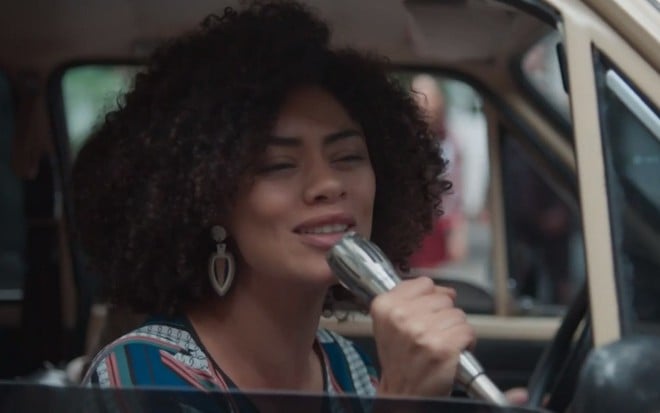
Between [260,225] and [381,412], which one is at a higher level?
[260,225]

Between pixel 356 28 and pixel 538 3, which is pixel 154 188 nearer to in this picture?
pixel 538 3

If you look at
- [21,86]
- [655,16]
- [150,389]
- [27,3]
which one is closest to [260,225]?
[150,389]

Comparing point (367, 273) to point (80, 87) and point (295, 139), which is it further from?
point (80, 87)

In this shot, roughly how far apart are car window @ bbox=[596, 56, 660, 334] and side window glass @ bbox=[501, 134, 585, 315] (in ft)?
0.21

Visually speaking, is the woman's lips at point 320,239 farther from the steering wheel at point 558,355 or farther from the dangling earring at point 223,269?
the steering wheel at point 558,355

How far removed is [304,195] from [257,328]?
281 millimetres

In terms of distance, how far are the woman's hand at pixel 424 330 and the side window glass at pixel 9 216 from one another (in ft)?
5.85

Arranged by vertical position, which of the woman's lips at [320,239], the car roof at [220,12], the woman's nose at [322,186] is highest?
the car roof at [220,12]

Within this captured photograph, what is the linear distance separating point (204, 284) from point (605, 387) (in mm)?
831

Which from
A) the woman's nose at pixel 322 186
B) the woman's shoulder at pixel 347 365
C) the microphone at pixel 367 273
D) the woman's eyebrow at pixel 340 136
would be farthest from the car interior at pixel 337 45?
the microphone at pixel 367 273

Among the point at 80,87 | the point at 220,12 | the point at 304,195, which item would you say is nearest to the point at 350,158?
the point at 304,195

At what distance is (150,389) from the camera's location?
5.42 ft

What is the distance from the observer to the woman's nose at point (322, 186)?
199cm

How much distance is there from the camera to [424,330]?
1.72 metres
